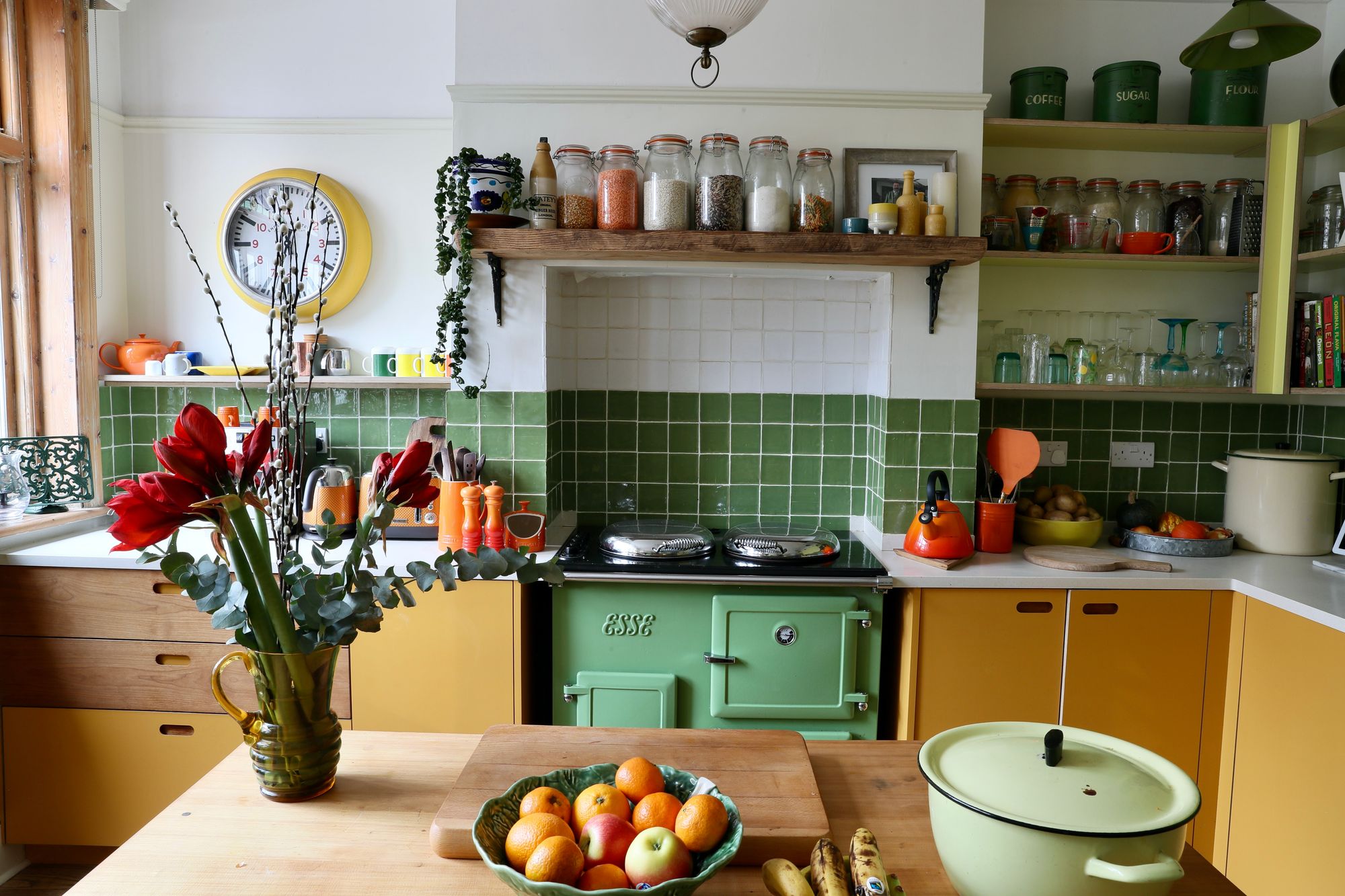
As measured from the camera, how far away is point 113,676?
2.44 m

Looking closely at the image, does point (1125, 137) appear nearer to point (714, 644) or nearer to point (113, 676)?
point (714, 644)

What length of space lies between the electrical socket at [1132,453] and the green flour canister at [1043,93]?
1103mm

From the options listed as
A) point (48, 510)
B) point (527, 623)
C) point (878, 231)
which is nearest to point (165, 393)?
point (48, 510)

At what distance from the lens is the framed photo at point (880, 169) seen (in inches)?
101

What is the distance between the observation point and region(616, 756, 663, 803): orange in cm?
96

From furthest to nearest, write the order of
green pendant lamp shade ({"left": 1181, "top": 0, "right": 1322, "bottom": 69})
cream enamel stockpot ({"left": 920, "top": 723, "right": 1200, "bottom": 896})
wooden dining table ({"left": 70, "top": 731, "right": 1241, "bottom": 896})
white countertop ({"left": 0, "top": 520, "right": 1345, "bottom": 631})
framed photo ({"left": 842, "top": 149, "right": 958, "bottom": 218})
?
1. framed photo ({"left": 842, "top": 149, "right": 958, "bottom": 218})
2. white countertop ({"left": 0, "top": 520, "right": 1345, "bottom": 631})
3. green pendant lamp shade ({"left": 1181, "top": 0, "right": 1322, "bottom": 69})
4. wooden dining table ({"left": 70, "top": 731, "right": 1241, "bottom": 896})
5. cream enamel stockpot ({"left": 920, "top": 723, "right": 1200, "bottom": 896})

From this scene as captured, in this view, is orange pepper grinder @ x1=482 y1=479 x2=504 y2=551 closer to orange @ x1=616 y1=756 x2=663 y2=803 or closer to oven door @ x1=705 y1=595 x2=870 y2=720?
oven door @ x1=705 y1=595 x2=870 y2=720

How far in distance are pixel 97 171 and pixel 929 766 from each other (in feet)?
10.5

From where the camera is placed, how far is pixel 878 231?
247 centimetres

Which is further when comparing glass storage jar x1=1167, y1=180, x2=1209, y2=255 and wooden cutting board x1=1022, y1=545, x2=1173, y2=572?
glass storage jar x1=1167, y1=180, x2=1209, y2=255

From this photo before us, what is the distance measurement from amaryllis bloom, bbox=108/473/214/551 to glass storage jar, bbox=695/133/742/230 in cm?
178

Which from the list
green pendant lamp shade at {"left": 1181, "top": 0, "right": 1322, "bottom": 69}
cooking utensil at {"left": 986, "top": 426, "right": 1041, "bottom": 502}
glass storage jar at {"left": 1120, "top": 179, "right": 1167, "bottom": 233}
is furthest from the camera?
glass storage jar at {"left": 1120, "top": 179, "right": 1167, "bottom": 233}

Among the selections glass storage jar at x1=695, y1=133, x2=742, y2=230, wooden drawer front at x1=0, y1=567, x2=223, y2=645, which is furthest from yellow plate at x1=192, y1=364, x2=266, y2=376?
glass storage jar at x1=695, y1=133, x2=742, y2=230

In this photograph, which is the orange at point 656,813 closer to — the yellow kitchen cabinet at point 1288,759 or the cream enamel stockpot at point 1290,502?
the yellow kitchen cabinet at point 1288,759
